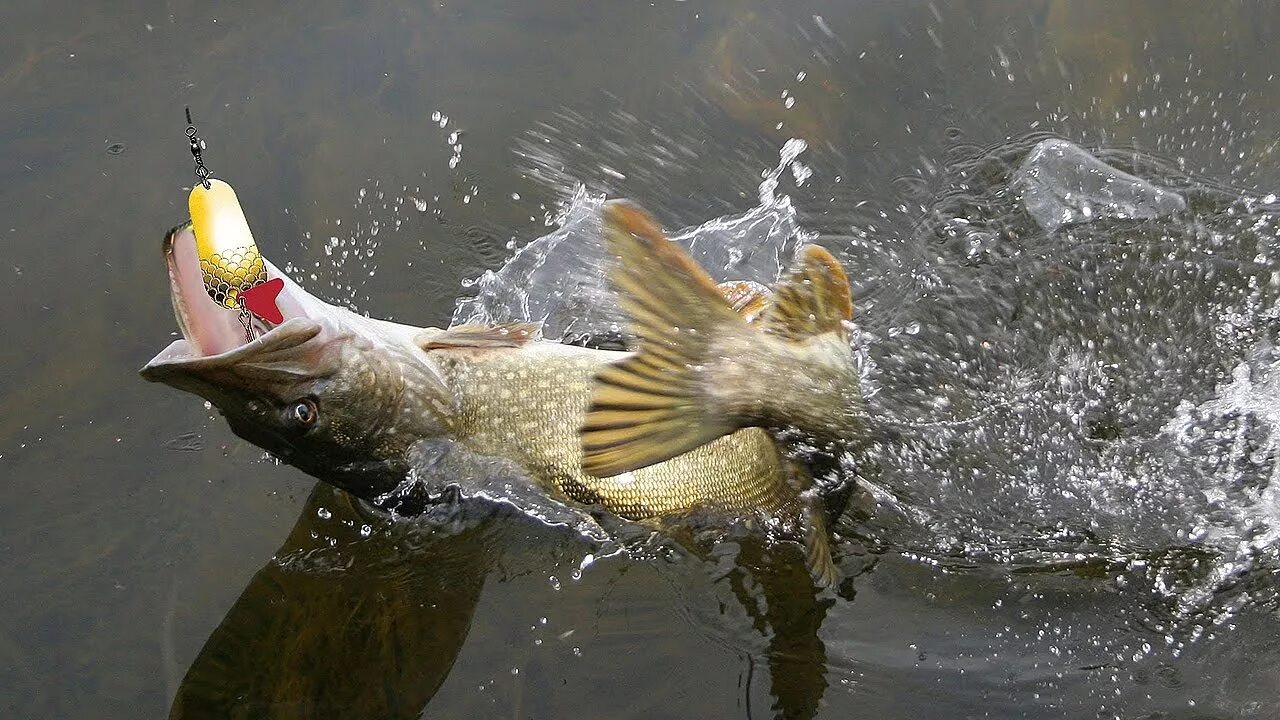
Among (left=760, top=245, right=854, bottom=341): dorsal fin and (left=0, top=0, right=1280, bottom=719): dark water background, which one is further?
(left=0, top=0, right=1280, bottom=719): dark water background

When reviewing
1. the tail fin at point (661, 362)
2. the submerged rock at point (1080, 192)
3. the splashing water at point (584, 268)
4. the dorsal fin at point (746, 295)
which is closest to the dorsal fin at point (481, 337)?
the dorsal fin at point (746, 295)

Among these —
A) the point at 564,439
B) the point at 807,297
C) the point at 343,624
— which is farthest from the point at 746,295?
the point at 343,624

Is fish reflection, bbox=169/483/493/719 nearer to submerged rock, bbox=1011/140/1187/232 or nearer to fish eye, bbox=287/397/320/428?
fish eye, bbox=287/397/320/428

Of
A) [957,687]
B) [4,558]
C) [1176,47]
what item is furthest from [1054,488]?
[4,558]

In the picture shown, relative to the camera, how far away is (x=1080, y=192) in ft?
13.5

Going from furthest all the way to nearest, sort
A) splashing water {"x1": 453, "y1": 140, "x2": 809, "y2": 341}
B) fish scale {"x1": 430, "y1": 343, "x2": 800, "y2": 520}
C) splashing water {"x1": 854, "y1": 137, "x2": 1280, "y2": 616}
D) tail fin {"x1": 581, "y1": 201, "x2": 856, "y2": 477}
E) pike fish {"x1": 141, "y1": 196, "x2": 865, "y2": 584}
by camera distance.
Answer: splashing water {"x1": 453, "y1": 140, "x2": 809, "y2": 341} → splashing water {"x1": 854, "y1": 137, "x2": 1280, "y2": 616} → fish scale {"x1": 430, "y1": 343, "x2": 800, "y2": 520} → pike fish {"x1": 141, "y1": 196, "x2": 865, "y2": 584} → tail fin {"x1": 581, "y1": 201, "x2": 856, "y2": 477}

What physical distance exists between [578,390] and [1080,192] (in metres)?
2.10

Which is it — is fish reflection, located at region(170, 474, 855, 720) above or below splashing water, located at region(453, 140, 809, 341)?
below

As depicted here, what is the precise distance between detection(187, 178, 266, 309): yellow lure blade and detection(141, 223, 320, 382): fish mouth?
0.12 m

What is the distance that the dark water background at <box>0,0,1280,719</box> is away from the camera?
327 centimetres

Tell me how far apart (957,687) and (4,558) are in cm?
287

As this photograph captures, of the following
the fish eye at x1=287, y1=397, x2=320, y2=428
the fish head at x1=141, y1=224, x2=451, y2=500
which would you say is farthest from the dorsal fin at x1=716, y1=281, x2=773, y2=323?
the fish eye at x1=287, y1=397, x2=320, y2=428

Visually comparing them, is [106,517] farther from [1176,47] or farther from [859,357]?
[1176,47]

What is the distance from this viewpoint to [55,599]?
3475 millimetres
